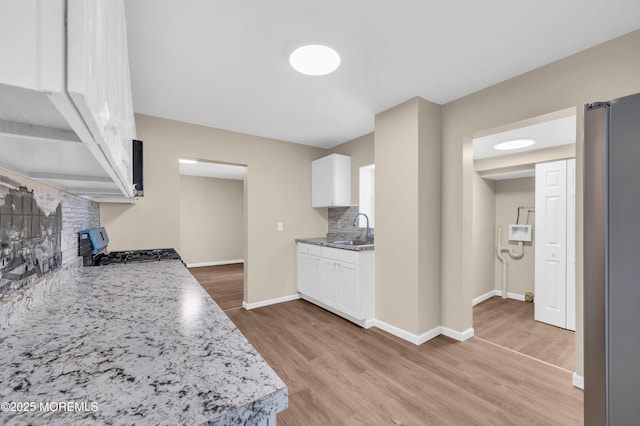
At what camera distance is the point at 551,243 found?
3.17 meters

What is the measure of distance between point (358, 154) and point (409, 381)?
281cm

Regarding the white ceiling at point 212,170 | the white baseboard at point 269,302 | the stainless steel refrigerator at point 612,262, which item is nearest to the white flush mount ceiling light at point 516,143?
the stainless steel refrigerator at point 612,262

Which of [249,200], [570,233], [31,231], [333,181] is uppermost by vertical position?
[333,181]

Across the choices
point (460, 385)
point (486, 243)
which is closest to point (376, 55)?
point (460, 385)

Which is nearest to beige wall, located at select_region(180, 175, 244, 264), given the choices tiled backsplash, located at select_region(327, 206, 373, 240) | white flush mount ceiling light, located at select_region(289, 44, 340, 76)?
tiled backsplash, located at select_region(327, 206, 373, 240)

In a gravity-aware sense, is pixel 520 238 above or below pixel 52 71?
below

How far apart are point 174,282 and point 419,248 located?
2.05 meters

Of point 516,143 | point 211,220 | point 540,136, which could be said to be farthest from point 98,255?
point 211,220

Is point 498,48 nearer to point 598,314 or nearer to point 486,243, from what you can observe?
point 598,314

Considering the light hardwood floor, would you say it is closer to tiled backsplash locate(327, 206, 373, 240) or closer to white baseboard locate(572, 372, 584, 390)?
white baseboard locate(572, 372, 584, 390)

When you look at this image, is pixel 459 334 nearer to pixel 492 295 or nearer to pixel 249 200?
pixel 492 295

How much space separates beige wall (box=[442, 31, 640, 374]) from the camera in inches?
67.5

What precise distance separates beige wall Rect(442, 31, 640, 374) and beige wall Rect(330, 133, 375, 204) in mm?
1089

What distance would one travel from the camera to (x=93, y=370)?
0.61 meters
